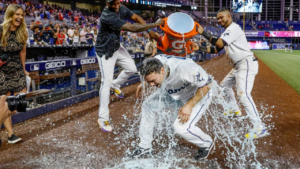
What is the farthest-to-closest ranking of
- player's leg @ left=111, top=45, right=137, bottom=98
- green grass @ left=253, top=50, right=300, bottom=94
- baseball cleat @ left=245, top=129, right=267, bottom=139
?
green grass @ left=253, top=50, right=300, bottom=94 < player's leg @ left=111, top=45, right=137, bottom=98 < baseball cleat @ left=245, top=129, right=267, bottom=139

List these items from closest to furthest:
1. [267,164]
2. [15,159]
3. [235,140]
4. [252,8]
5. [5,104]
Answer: [5,104]
[267,164]
[15,159]
[235,140]
[252,8]

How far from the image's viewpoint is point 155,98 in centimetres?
342

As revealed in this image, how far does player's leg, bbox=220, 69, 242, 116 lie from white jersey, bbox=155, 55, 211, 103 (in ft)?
5.63

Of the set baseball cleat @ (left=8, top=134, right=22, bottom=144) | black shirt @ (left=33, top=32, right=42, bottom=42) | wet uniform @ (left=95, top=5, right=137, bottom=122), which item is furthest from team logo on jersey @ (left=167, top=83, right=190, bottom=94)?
black shirt @ (left=33, top=32, right=42, bottom=42)

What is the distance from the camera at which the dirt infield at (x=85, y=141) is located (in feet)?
10.6

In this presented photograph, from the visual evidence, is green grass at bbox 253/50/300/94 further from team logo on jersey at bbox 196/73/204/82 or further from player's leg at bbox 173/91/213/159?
team logo on jersey at bbox 196/73/204/82

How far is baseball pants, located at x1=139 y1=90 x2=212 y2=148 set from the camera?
9.87ft

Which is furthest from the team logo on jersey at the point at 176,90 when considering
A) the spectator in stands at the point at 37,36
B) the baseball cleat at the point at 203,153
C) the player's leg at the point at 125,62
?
the spectator in stands at the point at 37,36

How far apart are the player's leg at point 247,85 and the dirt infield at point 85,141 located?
17.0 inches

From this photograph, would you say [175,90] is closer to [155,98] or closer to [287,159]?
[155,98]

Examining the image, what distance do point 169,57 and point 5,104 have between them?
180 centimetres

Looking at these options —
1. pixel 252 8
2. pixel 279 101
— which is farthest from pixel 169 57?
pixel 252 8

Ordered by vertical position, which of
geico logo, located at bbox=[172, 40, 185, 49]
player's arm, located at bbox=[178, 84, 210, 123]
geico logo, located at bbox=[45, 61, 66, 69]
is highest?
geico logo, located at bbox=[172, 40, 185, 49]

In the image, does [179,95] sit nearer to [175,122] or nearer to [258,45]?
[175,122]
